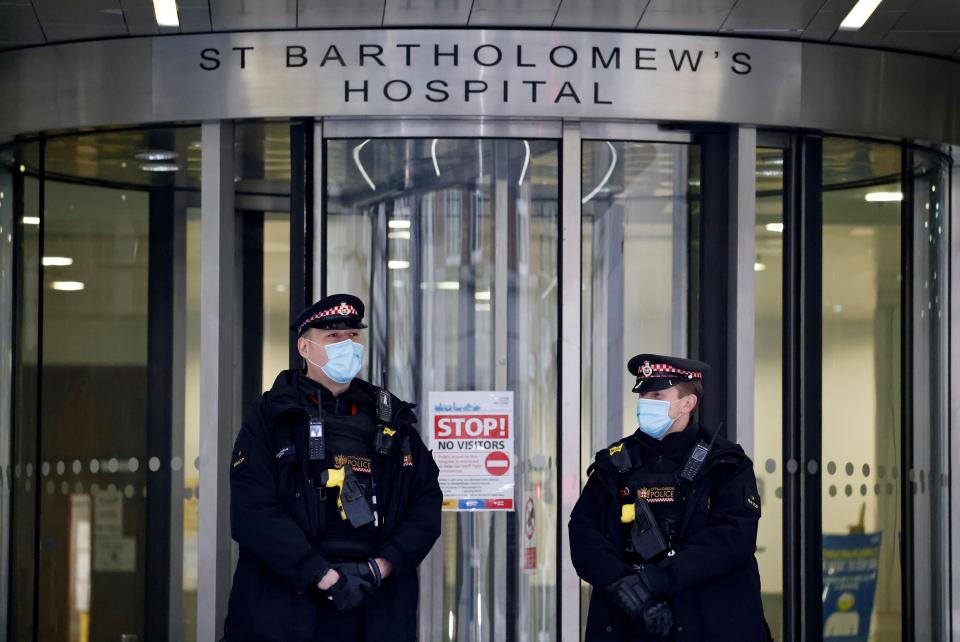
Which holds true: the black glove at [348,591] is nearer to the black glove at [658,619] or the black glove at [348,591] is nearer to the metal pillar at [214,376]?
the black glove at [658,619]

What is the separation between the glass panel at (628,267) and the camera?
7.92m

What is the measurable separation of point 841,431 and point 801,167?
1444mm

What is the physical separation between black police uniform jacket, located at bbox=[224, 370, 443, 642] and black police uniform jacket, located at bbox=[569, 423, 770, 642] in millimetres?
650

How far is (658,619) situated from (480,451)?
2.32m

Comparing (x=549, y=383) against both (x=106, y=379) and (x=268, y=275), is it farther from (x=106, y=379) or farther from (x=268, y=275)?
(x=106, y=379)

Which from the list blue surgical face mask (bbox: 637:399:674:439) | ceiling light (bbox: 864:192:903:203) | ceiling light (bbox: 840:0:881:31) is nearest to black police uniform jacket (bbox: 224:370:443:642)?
blue surgical face mask (bbox: 637:399:674:439)

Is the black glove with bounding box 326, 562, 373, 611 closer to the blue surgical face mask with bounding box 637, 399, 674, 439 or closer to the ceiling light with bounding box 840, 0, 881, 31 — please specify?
the blue surgical face mask with bounding box 637, 399, 674, 439

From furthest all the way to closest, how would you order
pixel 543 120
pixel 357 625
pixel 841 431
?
1. pixel 841 431
2. pixel 543 120
3. pixel 357 625

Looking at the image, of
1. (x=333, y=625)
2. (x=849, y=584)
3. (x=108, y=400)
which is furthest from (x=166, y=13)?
(x=849, y=584)

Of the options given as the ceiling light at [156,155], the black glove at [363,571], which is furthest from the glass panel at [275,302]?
the black glove at [363,571]

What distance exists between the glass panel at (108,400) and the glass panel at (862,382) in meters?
3.47

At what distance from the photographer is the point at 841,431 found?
8.34 meters

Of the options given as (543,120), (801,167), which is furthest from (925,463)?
(543,120)

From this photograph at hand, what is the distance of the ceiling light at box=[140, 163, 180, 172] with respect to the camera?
27.2ft
